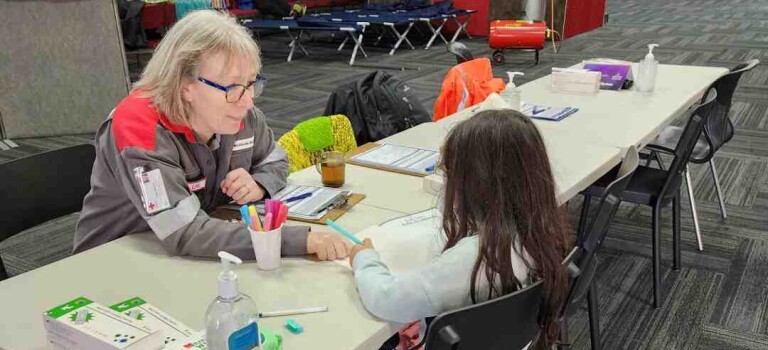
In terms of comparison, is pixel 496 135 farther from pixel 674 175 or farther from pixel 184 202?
pixel 674 175

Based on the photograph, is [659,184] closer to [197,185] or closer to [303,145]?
[303,145]

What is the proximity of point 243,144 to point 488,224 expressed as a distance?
871 millimetres

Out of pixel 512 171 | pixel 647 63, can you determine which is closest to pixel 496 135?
pixel 512 171

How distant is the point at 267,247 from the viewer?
1317 millimetres

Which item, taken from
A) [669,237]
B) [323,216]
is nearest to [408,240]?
[323,216]

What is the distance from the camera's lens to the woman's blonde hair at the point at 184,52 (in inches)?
56.4

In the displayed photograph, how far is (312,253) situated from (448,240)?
13.5 inches

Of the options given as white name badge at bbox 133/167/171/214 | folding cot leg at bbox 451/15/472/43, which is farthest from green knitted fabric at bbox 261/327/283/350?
folding cot leg at bbox 451/15/472/43

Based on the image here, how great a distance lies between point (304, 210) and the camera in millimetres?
1636

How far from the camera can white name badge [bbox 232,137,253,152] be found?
1736 mm

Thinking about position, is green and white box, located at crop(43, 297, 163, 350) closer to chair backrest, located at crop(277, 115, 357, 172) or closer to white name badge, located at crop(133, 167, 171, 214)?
white name badge, located at crop(133, 167, 171, 214)

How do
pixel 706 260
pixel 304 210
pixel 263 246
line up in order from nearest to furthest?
pixel 263 246, pixel 304 210, pixel 706 260

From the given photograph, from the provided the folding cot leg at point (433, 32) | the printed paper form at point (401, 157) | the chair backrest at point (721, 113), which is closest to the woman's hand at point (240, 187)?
the printed paper form at point (401, 157)

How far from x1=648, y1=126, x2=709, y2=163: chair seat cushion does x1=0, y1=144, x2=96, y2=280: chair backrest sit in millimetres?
2356
